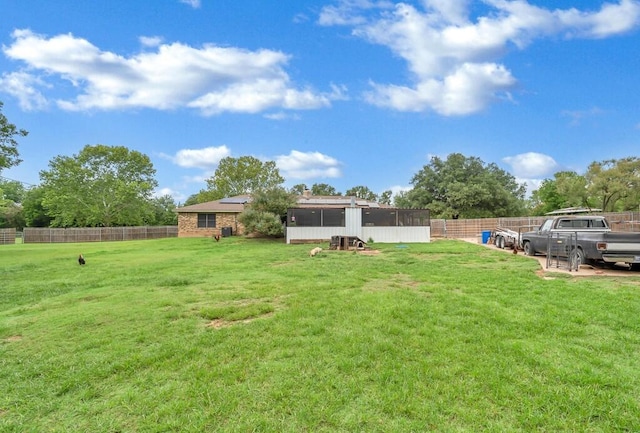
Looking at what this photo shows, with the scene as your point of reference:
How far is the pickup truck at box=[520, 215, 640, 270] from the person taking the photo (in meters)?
7.36

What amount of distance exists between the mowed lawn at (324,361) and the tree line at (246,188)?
21.9m

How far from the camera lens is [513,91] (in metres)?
15.4

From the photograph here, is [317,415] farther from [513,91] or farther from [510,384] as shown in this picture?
[513,91]

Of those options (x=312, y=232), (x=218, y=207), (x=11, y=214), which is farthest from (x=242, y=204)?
(x=11, y=214)

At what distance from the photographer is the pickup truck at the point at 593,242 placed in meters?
7.36

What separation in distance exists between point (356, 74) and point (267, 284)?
1270cm

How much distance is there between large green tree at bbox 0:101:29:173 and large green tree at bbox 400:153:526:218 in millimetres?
32090

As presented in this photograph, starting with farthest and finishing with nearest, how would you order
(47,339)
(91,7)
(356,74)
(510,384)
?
(356,74), (91,7), (47,339), (510,384)

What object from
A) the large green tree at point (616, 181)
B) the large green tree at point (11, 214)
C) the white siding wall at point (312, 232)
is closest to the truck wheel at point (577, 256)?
the white siding wall at point (312, 232)

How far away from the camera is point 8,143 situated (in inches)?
715

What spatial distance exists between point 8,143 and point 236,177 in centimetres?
2434

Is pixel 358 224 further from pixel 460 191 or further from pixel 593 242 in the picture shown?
pixel 460 191

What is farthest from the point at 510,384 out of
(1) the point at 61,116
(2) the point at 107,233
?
(2) the point at 107,233

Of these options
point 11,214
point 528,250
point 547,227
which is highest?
point 11,214
